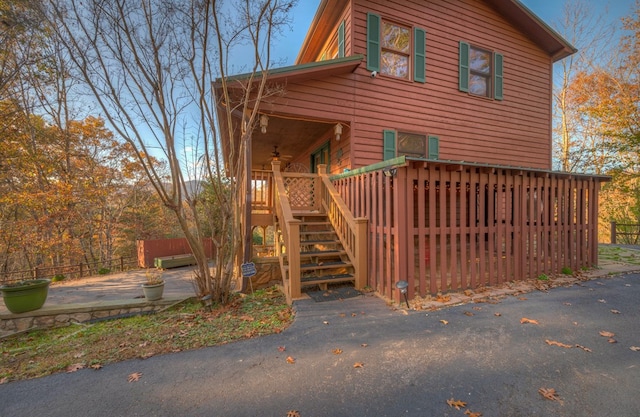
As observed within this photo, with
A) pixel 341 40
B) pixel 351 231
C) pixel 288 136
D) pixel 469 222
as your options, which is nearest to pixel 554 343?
pixel 469 222

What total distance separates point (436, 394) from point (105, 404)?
8.70 feet

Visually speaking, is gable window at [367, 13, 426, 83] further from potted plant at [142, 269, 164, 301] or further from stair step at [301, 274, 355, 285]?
potted plant at [142, 269, 164, 301]

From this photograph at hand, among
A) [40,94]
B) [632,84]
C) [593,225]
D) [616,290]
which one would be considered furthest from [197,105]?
[632,84]

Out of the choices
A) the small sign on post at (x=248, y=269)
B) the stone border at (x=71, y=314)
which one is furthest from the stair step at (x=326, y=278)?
the stone border at (x=71, y=314)

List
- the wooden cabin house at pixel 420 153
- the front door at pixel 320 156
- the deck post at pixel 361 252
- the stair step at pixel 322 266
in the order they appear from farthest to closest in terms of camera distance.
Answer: the front door at pixel 320 156, the stair step at pixel 322 266, the deck post at pixel 361 252, the wooden cabin house at pixel 420 153

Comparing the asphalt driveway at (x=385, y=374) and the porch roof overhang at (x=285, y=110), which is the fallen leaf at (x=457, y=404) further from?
the porch roof overhang at (x=285, y=110)

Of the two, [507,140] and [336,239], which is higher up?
[507,140]

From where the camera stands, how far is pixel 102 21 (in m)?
4.31

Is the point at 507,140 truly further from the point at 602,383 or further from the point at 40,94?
the point at 40,94

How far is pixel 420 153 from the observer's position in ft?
24.9

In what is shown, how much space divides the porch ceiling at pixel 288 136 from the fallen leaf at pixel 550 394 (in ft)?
20.3

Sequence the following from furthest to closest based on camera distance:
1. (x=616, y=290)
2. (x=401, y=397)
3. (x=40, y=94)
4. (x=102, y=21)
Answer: (x=40, y=94)
(x=616, y=290)
(x=102, y=21)
(x=401, y=397)

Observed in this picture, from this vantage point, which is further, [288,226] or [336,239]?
[336,239]

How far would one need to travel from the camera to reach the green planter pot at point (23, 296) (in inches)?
168
